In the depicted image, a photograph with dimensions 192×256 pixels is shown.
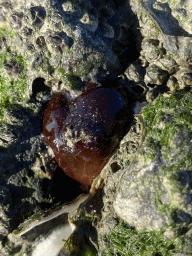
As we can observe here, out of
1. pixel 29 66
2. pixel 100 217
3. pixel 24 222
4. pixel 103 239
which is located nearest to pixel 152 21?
pixel 29 66

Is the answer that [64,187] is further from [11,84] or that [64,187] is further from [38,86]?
[11,84]

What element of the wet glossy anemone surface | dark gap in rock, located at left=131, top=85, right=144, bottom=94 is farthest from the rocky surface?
the wet glossy anemone surface

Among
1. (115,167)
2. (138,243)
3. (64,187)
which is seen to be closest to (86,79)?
(115,167)

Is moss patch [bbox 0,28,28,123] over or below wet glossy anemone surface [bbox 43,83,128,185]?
over

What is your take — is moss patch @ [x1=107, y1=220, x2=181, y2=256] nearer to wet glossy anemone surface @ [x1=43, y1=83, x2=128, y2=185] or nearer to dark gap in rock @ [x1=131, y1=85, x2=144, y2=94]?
wet glossy anemone surface @ [x1=43, y1=83, x2=128, y2=185]

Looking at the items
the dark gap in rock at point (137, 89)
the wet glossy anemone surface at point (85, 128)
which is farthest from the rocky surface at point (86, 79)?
the wet glossy anemone surface at point (85, 128)

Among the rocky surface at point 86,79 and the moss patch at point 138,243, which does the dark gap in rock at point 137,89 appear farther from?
the moss patch at point 138,243

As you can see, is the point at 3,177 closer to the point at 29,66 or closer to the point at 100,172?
the point at 100,172

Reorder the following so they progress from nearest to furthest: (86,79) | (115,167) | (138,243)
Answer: (138,243) → (115,167) → (86,79)
